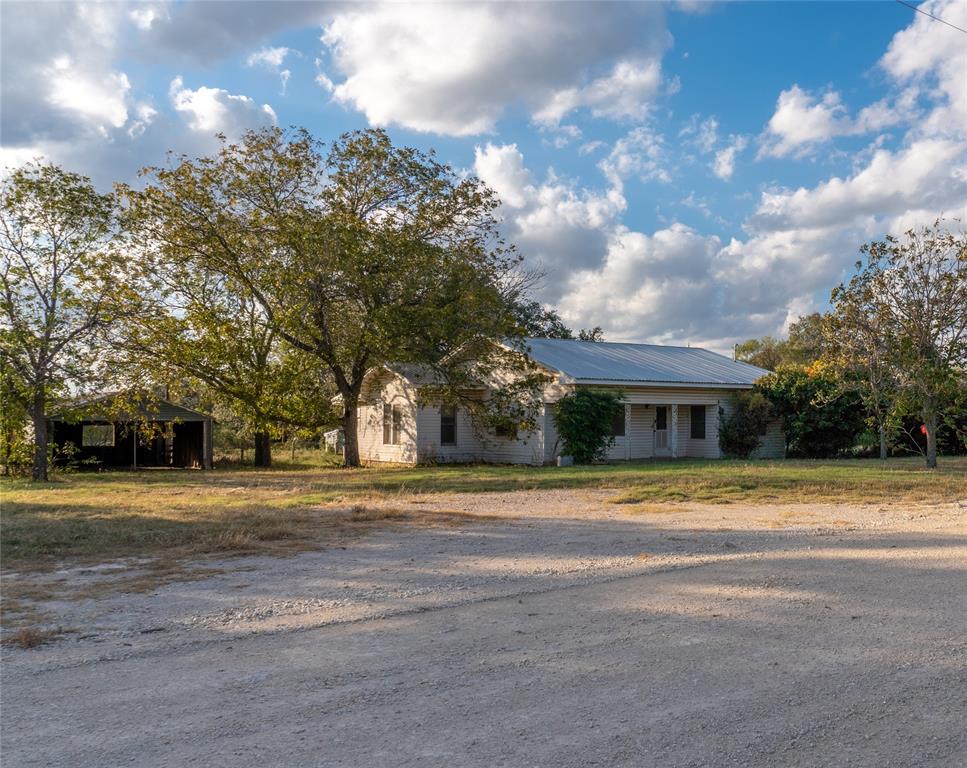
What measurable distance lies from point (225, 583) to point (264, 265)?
17.1 m

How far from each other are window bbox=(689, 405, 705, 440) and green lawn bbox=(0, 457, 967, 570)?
267 inches

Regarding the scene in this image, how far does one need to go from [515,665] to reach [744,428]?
2656cm

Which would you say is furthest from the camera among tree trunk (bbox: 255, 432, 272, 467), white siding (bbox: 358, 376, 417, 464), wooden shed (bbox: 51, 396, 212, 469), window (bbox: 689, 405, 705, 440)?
window (bbox: 689, 405, 705, 440)

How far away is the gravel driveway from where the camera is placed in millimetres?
4172

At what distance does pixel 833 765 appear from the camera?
12.8ft

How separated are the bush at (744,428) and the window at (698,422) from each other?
2.87 ft

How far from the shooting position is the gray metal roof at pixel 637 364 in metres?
28.8

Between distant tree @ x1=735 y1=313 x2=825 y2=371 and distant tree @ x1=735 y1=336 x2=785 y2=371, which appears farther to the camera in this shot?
distant tree @ x1=735 y1=336 x2=785 y2=371

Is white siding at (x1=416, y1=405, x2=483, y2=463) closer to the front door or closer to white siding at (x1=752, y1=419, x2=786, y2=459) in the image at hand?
the front door

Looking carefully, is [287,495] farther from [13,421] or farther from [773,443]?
[773,443]

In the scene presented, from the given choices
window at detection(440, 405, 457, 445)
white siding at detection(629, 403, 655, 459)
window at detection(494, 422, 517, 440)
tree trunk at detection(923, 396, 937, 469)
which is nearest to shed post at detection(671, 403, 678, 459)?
white siding at detection(629, 403, 655, 459)

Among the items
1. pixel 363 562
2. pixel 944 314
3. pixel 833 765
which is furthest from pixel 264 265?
pixel 833 765

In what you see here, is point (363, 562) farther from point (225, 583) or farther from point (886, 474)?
point (886, 474)

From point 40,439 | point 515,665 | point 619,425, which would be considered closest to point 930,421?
point 619,425
